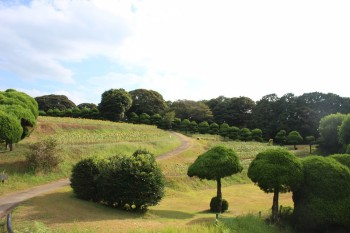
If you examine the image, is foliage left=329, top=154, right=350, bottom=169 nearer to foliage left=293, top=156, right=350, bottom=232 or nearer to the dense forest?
foliage left=293, top=156, right=350, bottom=232

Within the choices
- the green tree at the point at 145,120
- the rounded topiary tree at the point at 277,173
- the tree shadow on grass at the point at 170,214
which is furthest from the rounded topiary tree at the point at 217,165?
the green tree at the point at 145,120

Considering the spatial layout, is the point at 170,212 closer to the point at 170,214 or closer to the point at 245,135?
the point at 170,214

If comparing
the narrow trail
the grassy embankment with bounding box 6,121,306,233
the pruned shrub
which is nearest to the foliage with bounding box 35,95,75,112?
the grassy embankment with bounding box 6,121,306,233

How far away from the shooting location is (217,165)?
75.9ft

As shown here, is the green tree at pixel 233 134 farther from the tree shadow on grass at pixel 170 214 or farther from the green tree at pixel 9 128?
the tree shadow on grass at pixel 170 214

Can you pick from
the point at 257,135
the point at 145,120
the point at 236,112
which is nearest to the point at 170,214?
the point at 145,120

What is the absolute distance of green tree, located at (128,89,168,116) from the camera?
8462cm

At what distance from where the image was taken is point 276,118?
3191 inches

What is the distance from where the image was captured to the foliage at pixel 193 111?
282 ft

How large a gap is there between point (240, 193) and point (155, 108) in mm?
55822

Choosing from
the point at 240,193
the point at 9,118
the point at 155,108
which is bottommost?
the point at 240,193

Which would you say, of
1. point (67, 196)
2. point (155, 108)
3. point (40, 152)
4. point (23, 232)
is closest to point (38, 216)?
point (23, 232)

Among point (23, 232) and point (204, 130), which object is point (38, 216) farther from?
point (204, 130)

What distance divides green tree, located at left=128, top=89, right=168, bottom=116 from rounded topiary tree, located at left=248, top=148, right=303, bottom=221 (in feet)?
212
